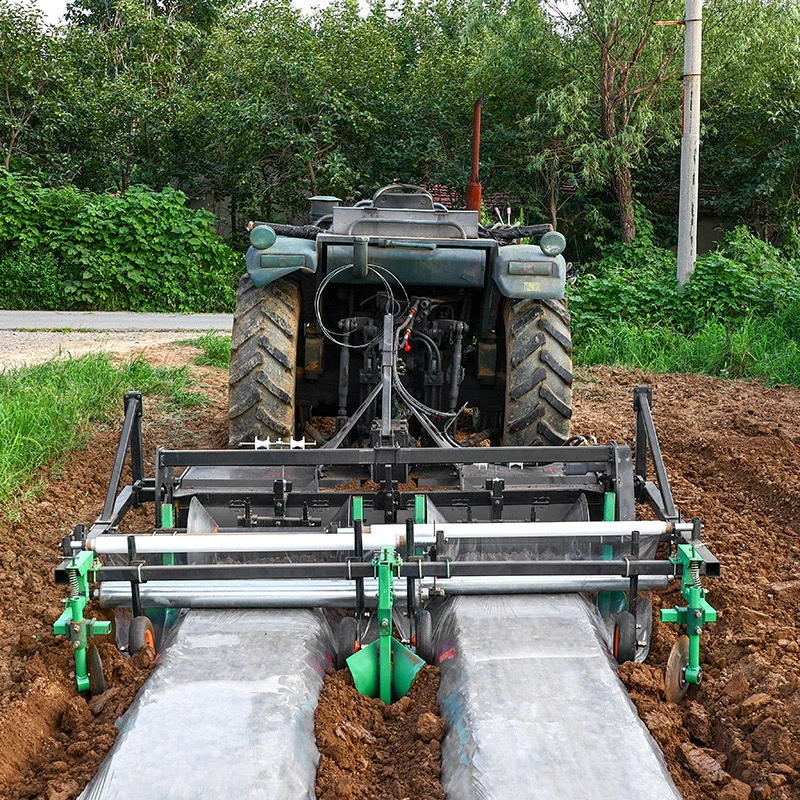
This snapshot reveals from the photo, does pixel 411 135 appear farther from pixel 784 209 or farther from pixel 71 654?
pixel 71 654

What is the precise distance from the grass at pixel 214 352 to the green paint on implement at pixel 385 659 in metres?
5.95

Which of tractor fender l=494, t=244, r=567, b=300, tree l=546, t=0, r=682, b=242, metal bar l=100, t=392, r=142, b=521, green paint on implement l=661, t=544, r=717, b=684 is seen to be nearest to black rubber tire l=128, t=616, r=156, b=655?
metal bar l=100, t=392, r=142, b=521

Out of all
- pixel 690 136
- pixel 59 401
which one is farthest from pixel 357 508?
pixel 690 136

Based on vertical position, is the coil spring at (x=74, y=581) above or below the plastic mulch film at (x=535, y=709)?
above

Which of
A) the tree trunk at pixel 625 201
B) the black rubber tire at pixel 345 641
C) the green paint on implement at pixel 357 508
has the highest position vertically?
the tree trunk at pixel 625 201

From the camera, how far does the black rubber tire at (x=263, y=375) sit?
4.68 m

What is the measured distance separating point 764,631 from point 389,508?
4.93ft

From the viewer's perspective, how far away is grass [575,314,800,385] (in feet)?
29.6

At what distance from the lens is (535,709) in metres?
2.80

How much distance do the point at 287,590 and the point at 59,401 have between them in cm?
379

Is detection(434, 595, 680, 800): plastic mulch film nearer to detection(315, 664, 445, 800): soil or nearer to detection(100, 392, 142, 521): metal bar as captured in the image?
detection(315, 664, 445, 800): soil

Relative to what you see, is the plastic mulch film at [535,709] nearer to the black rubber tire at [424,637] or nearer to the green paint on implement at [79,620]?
the black rubber tire at [424,637]

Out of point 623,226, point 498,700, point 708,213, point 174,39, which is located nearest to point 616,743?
point 498,700

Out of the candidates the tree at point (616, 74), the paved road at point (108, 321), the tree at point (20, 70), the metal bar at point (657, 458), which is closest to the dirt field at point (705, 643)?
the metal bar at point (657, 458)
